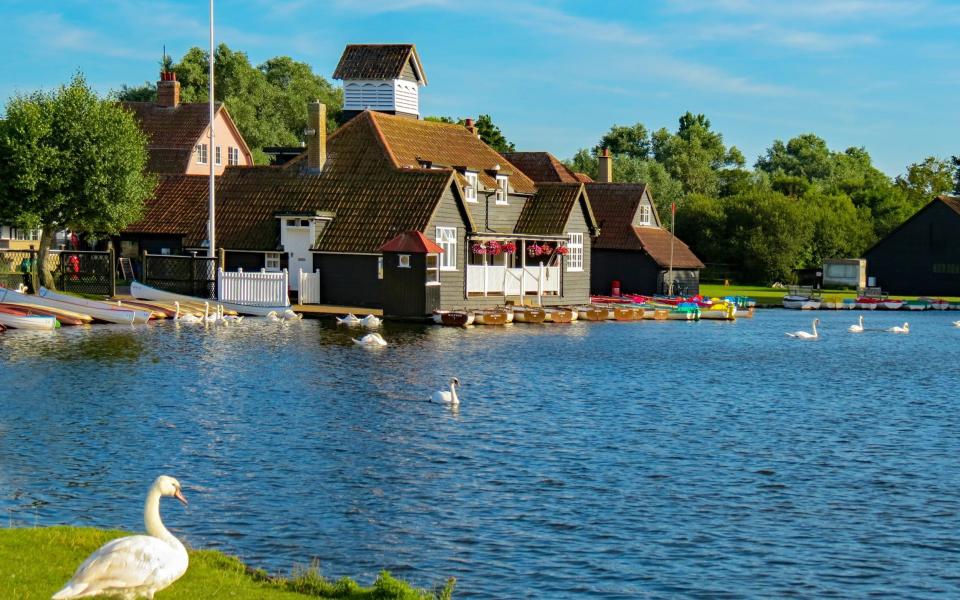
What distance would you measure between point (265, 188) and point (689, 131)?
428ft

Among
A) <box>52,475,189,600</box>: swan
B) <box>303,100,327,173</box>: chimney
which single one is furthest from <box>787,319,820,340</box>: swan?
<box>52,475,189,600</box>: swan

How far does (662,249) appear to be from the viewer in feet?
292

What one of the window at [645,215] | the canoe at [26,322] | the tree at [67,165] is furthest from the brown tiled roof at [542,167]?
the canoe at [26,322]

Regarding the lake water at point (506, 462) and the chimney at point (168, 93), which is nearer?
the lake water at point (506, 462)

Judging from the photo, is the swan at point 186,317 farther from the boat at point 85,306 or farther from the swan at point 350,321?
the swan at point 350,321

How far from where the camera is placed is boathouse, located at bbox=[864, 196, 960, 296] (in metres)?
107

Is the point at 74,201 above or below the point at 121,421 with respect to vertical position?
above

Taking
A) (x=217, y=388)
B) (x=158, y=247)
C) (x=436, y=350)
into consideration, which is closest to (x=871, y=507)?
(x=217, y=388)

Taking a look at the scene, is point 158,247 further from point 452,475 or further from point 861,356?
point 452,475

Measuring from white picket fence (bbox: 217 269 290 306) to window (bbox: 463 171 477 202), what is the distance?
11752 mm

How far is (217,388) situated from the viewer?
36688 millimetres

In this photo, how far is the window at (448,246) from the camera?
2442 inches

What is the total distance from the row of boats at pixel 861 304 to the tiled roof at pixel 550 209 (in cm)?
2537

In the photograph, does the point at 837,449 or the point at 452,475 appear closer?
the point at 452,475
